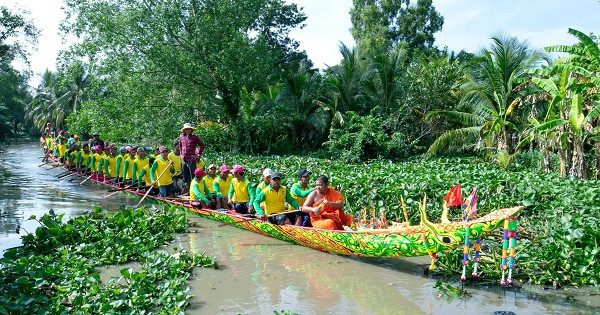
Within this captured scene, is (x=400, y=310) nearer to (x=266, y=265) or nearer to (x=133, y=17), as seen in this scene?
(x=266, y=265)

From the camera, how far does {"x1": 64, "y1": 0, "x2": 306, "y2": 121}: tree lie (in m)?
18.4

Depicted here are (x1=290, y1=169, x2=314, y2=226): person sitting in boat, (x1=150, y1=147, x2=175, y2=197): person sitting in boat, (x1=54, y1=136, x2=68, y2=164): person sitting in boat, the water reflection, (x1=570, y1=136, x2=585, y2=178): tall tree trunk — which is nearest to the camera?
(x1=290, y1=169, x2=314, y2=226): person sitting in boat

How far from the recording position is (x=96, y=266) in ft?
24.9

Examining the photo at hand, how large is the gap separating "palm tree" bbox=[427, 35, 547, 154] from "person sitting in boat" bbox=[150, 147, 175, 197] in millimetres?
9648

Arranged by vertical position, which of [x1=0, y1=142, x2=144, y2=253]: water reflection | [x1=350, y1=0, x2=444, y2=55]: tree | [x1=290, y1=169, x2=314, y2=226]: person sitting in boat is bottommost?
[x1=0, y1=142, x2=144, y2=253]: water reflection

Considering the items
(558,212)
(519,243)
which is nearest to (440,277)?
(519,243)

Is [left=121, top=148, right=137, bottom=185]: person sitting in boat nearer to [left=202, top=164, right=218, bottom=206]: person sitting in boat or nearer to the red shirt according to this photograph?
the red shirt

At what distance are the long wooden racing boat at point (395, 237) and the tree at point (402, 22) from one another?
25065 millimetres

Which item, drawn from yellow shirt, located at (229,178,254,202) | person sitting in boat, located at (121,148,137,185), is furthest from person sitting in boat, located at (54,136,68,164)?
yellow shirt, located at (229,178,254,202)

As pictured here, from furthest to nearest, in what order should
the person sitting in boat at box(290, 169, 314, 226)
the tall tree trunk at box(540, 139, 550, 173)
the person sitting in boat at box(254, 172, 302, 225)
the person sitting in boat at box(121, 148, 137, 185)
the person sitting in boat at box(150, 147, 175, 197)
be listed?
the person sitting in boat at box(121, 148, 137, 185) → the tall tree trunk at box(540, 139, 550, 173) → the person sitting in boat at box(150, 147, 175, 197) → the person sitting in boat at box(254, 172, 302, 225) → the person sitting in boat at box(290, 169, 314, 226)

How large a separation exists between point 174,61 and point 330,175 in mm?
9720

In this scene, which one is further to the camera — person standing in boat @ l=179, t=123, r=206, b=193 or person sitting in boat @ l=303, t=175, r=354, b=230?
person standing in boat @ l=179, t=123, r=206, b=193

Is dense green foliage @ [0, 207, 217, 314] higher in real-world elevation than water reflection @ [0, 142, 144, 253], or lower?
higher

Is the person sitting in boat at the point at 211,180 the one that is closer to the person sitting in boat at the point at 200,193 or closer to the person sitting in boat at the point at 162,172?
the person sitting in boat at the point at 200,193
